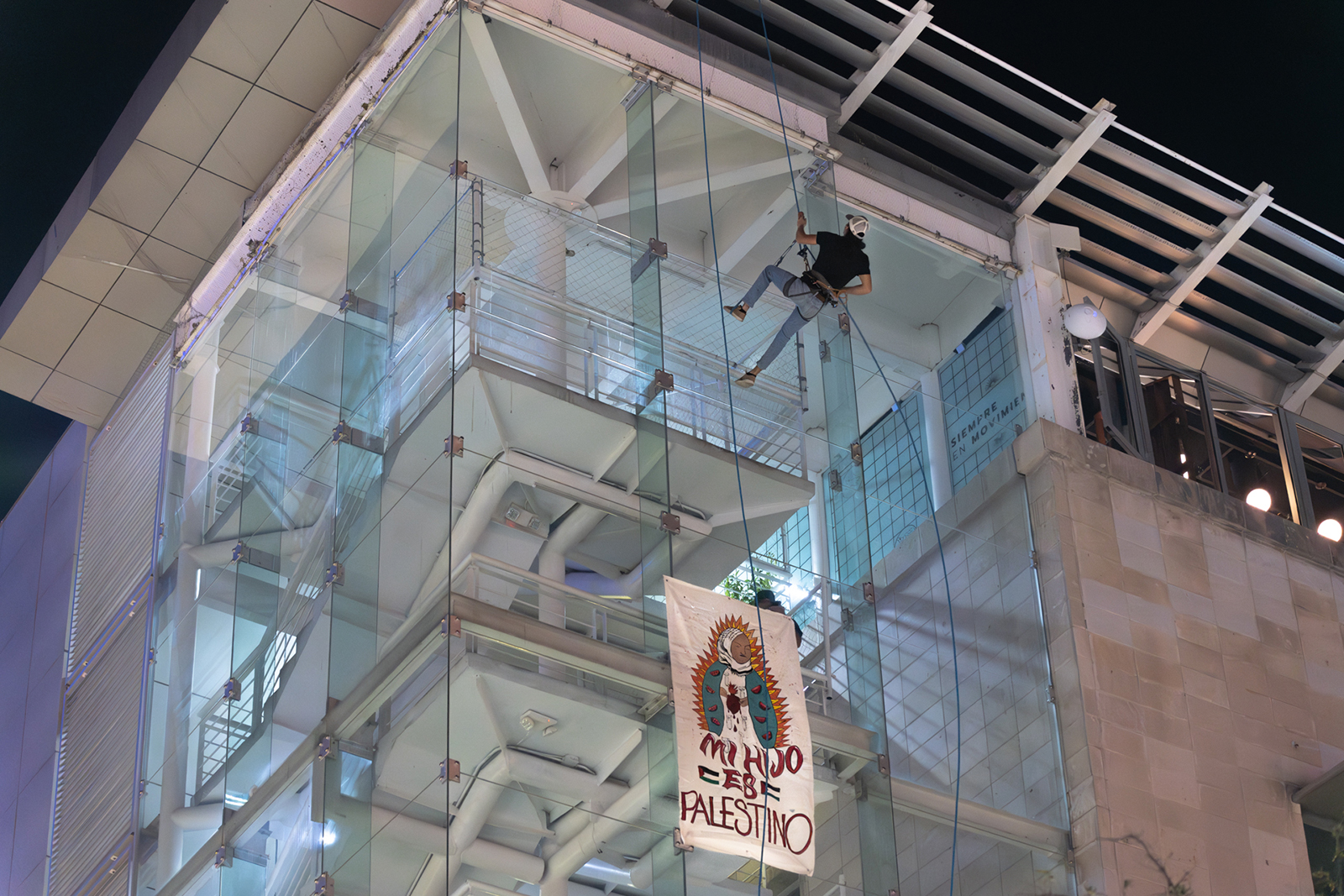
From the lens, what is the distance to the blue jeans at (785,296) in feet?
42.4

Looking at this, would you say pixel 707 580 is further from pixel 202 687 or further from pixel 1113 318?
pixel 1113 318

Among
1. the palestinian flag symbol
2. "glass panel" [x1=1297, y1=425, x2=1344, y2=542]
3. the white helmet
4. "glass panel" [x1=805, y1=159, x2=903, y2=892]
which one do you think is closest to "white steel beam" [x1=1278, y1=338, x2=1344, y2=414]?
"glass panel" [x1=1297, y1=425, x2=1344, y2=542]

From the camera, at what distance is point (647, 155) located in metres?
13.3

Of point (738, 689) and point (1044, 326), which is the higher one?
point (1044, 326)

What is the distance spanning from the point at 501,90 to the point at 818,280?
3011mm

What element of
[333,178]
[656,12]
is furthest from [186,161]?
[656,12]

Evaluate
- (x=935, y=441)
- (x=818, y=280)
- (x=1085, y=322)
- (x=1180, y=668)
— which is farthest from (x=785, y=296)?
(x=1180, y=668)

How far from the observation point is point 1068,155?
1576cm

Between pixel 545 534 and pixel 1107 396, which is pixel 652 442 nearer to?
pixel 545 534

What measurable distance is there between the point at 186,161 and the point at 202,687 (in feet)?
17.3

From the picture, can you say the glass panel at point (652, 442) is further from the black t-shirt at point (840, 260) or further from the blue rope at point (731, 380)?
the black t-shirt at point (840, 260)

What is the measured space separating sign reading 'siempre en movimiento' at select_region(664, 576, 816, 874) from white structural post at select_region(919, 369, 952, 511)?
335cm

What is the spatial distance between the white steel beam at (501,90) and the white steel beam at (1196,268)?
6562mm

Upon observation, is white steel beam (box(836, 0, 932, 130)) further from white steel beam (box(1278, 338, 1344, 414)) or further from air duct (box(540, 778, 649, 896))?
air duct (box(540, 778, 649, 896))
